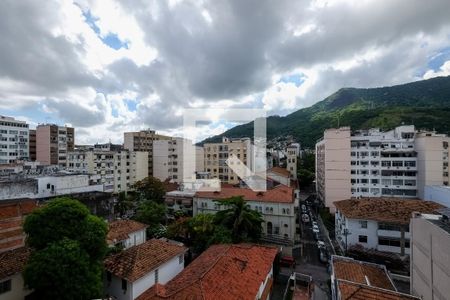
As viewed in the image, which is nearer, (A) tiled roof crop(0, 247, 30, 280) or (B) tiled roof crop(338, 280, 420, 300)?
(B) tiled roof crop(338, 280, 420, 300)

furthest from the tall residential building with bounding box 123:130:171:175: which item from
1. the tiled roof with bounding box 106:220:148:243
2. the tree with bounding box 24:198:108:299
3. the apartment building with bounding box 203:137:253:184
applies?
the tree with bounding box 24:198:108:299

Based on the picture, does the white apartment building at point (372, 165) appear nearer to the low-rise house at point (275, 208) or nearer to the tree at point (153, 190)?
the low-rise house at point (275, 208)

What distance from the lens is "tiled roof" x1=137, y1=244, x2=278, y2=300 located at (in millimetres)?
12531

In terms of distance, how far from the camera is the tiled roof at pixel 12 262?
44.7 feet

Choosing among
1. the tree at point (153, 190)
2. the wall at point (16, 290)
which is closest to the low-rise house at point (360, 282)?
the wall at point (16, 290)

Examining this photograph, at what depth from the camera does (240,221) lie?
912 inches

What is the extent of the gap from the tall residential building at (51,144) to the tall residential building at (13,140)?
2.72 metres

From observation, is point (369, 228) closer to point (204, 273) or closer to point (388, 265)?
point (388, 265)

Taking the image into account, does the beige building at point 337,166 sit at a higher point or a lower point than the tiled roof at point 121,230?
higher

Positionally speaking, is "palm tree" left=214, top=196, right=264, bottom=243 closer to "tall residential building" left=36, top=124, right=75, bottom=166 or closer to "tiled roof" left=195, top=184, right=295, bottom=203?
"tiled roof" left=195, top=184, right=295, bottom=203

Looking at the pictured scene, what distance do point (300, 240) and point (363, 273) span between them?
13.6 meters

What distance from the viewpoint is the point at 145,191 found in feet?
133

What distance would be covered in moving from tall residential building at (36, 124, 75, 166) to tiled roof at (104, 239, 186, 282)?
5807cm

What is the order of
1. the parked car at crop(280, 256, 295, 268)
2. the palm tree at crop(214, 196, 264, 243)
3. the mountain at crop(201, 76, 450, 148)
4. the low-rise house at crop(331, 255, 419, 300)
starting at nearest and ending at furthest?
the low-rise house at crop(331, 255, 419, 300), the palm tree at crop(214, 196, 264, 243), the parked car at crop(280, 256, 295, 268), the mountain at crop(201, 76, 450, 148)
